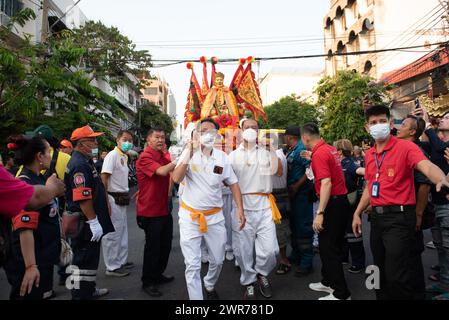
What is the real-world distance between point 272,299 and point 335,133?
51.5ft

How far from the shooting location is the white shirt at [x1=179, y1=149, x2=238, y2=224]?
3609 mm

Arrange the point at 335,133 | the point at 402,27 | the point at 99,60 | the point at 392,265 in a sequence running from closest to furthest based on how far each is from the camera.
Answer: the point at 392,265
the point at 99,60
the point at 335,133
the point at 402,27

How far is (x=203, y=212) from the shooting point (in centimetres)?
360

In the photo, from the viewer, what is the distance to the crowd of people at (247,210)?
2963 mm

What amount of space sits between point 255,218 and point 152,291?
149 cm

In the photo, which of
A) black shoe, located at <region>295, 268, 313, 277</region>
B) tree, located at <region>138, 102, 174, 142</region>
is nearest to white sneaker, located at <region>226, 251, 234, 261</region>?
black shoe, located at <region>295, 268, 313, 277</region>

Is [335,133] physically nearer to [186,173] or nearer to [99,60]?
[99,60]

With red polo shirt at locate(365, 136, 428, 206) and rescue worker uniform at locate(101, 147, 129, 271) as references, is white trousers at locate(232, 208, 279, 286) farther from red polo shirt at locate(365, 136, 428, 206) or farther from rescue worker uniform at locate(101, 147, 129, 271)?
rescue worker uniform at locate(101, 147, 129, 271)

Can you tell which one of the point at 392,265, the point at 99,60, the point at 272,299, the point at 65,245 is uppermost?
the point at 99,60

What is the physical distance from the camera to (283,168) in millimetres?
4727

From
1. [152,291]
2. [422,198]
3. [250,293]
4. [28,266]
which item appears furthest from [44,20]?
[422,198]

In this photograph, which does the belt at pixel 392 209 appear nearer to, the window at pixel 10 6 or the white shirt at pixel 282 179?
the white shirt at pixel 282 179

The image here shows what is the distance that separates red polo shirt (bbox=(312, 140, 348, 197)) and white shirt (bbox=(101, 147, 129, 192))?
2885 millimetres
